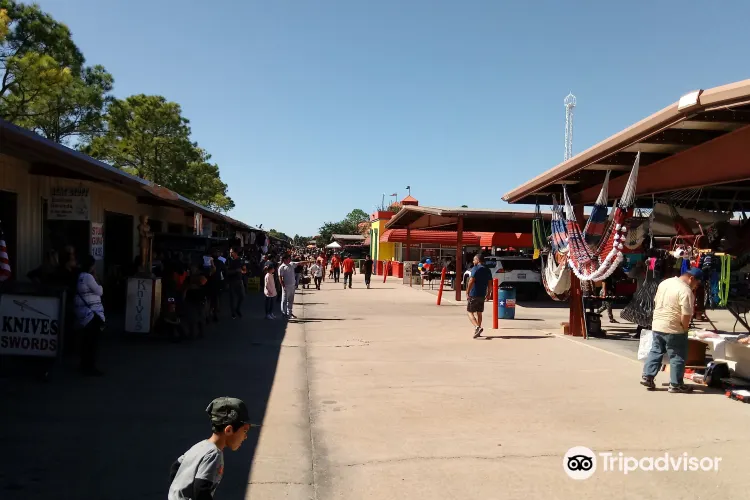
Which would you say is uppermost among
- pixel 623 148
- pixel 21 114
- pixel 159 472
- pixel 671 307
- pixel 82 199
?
pixel 21 114

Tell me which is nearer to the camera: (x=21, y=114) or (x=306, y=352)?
(x=306, y=352)

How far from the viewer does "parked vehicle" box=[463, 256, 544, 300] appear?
71.8 ft

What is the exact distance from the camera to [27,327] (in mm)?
7211

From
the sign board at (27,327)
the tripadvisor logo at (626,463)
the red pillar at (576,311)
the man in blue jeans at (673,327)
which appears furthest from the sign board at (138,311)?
the red pillar at (576,311)

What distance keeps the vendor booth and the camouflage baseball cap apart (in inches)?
217

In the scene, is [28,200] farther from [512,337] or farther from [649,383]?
[649,383]

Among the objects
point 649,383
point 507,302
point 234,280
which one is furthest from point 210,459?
point 507,302

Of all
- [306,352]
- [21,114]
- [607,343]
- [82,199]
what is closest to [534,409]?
[306,352]

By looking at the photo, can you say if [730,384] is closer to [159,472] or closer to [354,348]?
[354,348]

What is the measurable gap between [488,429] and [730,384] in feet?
12.6

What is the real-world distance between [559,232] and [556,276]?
124cm

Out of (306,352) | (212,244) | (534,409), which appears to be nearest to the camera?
(534,409)

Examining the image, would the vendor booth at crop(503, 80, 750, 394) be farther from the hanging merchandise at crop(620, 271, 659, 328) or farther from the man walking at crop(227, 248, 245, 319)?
the man walking at crop(227, 248, 245, 319)

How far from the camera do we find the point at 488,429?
19.6 feet
